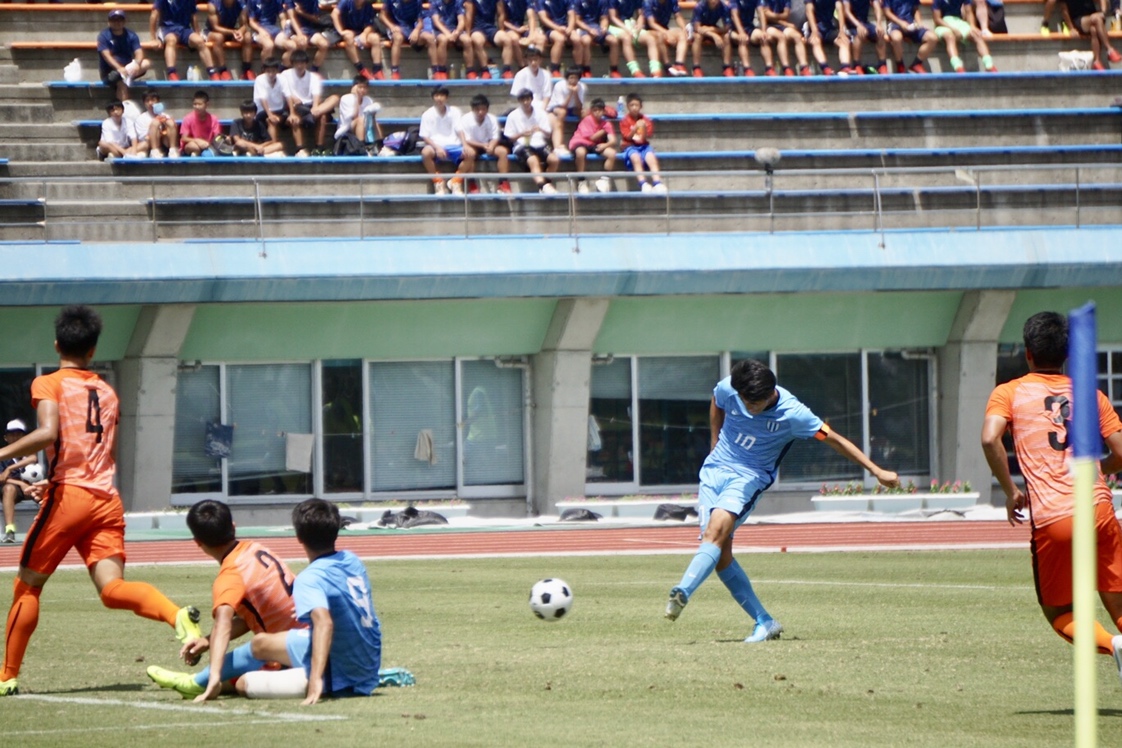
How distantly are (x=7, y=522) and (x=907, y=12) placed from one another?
19.9 metres

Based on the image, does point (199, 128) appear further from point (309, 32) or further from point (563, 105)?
point (563, 105)

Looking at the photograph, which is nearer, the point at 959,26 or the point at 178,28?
the point at 178,28

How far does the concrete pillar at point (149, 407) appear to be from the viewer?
27.6 m

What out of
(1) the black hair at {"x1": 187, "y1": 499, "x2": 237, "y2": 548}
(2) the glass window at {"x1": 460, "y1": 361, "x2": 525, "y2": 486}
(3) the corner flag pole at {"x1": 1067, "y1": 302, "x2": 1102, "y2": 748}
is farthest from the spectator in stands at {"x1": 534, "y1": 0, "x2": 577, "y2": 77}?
(3) the corner flag pole at {"x1": 1067, "y1": 302, "x2": 1102, "y2": 748}

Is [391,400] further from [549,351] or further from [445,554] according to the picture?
[445,554]

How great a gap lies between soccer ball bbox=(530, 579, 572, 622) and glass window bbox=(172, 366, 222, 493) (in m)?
17.7

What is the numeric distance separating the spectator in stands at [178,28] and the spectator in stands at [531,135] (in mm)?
5520

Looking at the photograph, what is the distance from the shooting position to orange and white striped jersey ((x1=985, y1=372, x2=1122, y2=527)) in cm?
854

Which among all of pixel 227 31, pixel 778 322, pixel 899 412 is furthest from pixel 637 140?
pixel 227 31

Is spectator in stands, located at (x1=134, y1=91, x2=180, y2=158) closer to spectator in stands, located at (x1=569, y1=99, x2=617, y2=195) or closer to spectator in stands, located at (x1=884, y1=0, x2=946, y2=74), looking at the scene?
spectator in stands, located at (x1=569, y1=99, x2=617, y2=195)

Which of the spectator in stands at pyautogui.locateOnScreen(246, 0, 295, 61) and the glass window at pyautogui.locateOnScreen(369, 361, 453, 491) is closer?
the glass window at pyautogui.locateOnScreen(369, 361, 453, 491)

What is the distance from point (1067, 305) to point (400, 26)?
13.4 meters

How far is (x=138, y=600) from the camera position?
9.45 metres

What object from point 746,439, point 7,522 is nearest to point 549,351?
point 7,522
